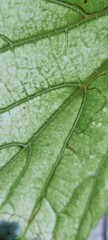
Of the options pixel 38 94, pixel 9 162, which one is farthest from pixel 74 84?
pixel 9 162

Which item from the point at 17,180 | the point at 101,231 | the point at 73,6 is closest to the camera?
the point at 73,6

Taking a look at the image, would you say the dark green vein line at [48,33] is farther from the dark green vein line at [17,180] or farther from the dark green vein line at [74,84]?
the dark green vein line at [17,180]

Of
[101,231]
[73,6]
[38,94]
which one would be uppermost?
[73,6]

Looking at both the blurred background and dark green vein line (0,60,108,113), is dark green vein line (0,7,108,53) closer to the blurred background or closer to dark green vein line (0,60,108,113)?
dark green vein line (0,60,108,113)

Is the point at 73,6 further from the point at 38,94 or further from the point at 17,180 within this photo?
the point at 17,180

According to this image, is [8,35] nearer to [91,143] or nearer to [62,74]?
[62,74]

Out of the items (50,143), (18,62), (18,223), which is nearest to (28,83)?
(18,62)

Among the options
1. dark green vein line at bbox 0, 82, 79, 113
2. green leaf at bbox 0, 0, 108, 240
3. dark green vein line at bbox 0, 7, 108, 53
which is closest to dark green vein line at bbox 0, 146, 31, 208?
green leaf at bbox 0, 0, 108, 240

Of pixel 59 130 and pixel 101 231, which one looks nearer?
pixel 59 130
